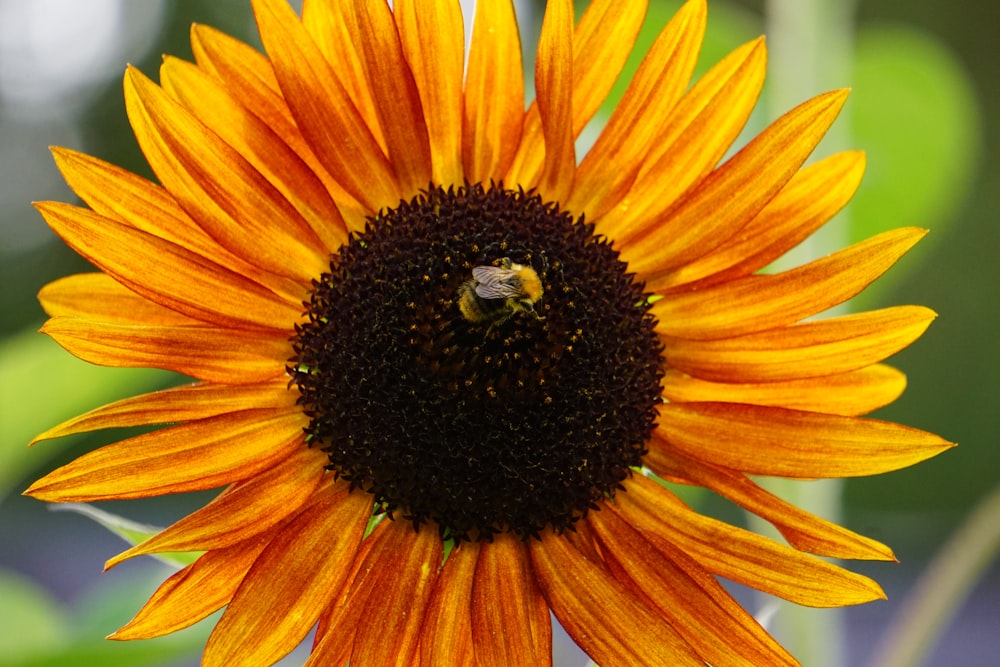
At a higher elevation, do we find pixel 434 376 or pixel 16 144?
pixel 434 376

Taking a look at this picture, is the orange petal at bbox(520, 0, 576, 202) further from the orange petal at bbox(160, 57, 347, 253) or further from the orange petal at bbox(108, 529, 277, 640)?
the orange petal at bbox(108, 529, 277, 640)

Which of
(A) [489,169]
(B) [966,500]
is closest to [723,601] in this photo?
(A) [489,169]

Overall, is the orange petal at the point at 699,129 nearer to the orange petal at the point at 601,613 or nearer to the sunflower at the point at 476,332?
the sunflower at the point at 476,332

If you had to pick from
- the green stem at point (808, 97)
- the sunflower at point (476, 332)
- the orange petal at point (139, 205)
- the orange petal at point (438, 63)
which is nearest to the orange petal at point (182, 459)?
the sunflower at point (476, 332)

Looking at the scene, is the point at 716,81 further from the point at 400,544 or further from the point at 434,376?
the point at 400,544

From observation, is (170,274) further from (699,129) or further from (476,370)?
(699,129)

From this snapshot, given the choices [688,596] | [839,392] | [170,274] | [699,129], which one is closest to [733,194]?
[699,129]

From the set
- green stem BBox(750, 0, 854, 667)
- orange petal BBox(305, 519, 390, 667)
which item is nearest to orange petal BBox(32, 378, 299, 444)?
orange petal BBox(305, 519, 390, 667)
